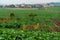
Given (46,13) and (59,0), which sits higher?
(59,0)

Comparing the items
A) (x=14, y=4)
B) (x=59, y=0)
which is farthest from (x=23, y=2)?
(x=59, y=0)

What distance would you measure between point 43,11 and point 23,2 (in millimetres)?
3507

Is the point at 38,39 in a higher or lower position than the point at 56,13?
higher

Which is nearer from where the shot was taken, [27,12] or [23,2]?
[23,2]

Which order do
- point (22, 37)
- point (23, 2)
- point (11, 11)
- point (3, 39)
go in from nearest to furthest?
1. point (3, 39)
2. point (22, 37)
3. point (23, 2)
4. point (11, 11)

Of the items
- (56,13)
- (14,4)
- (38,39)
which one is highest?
(38,39)

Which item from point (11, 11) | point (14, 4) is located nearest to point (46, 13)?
point (11, 11)

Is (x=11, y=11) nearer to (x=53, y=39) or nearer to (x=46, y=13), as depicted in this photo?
(x=46, y=13)

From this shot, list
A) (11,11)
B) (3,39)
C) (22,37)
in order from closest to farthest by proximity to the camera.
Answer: (3,39) → (22,37) → (11,11)

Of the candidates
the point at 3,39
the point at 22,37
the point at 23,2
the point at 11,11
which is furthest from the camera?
the point at 11,11

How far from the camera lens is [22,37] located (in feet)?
17.6

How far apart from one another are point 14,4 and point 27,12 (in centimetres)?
256

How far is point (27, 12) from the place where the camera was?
48.2 feet

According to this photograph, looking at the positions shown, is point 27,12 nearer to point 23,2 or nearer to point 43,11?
point 43,11
